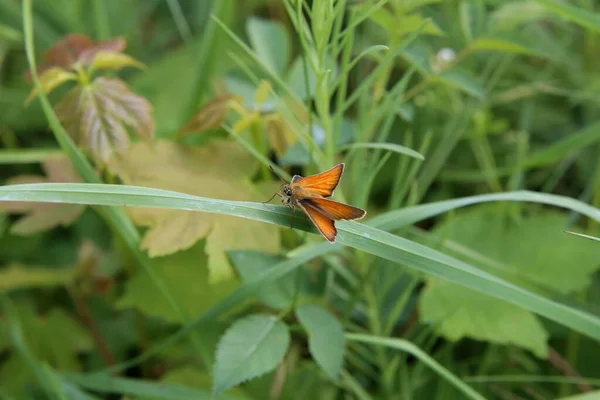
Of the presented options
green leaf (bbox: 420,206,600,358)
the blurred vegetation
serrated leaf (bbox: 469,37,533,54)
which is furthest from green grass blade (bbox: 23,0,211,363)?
serrated leaf (bbox: 469,37,533,54)

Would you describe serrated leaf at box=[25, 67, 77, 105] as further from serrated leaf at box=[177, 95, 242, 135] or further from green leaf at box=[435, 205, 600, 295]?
green leaf at box=[435, 205, 600, 295]

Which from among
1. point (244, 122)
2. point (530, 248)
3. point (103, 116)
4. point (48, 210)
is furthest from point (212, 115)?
point (530, 248)

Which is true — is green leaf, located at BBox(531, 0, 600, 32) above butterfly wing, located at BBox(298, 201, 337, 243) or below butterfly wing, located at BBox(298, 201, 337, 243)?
below

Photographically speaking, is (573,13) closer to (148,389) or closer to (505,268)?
(505,268)

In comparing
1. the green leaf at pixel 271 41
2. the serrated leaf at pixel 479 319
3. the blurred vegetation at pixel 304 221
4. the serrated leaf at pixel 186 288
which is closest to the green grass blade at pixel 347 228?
the blurred vegetation at pixel 304 221

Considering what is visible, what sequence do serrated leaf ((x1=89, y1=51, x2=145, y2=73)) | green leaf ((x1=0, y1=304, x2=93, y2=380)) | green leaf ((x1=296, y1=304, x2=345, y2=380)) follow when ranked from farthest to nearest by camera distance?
green leaf ((x1=0, y1=304, x2=93, y2=380)), serrated leaf ((x1=89, y1=51, x2=145, y2=73)), green leaf ((x1=296, y1=304, x2=345, y2=380))

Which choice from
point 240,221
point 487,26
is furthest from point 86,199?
point 487,26
